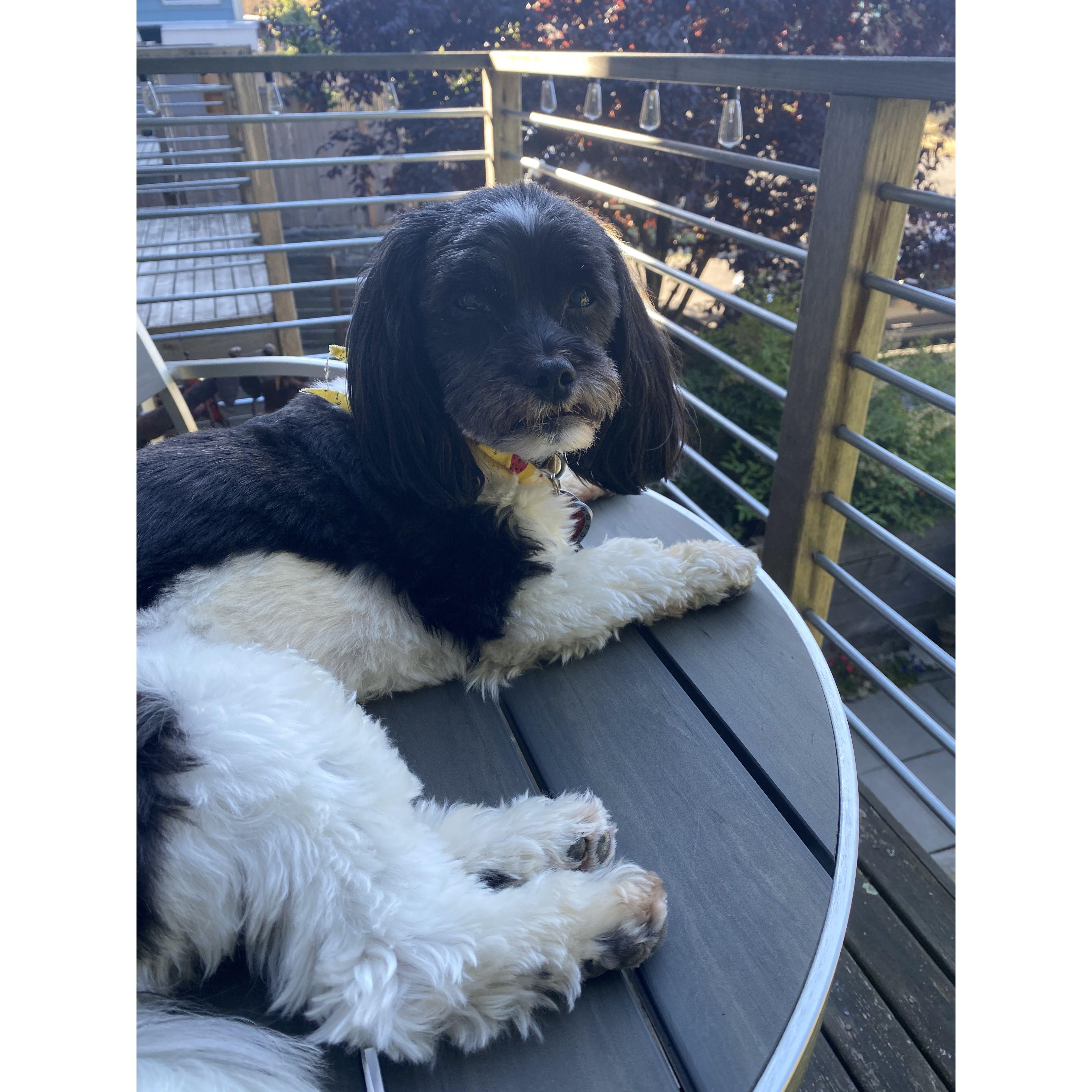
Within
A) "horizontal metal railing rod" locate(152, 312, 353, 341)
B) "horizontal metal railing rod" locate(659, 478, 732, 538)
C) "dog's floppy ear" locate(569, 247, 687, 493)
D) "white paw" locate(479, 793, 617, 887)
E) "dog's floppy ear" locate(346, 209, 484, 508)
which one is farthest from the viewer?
"horizontal metal railing rod" locate(152, 312, 353, 341)

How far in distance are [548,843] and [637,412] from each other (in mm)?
771

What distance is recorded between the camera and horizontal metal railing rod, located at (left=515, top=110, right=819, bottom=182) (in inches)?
70.8

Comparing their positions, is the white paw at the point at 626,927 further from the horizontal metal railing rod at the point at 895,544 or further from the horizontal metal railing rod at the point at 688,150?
the horizontal metal railing rod at the point at 688,150

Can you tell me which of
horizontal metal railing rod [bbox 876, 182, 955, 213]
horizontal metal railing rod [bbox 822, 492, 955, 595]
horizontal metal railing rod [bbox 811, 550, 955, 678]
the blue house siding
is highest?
the blue house siding

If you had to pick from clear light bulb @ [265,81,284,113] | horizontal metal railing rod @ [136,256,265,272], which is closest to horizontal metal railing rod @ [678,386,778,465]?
clear light bulb @ [265,81,284,113]

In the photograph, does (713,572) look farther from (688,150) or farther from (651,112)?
(651,112)

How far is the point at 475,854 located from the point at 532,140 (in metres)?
4.37

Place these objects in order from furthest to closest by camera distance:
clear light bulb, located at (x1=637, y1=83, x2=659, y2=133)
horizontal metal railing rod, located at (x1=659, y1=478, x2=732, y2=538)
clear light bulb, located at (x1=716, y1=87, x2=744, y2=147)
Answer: clear light bulb, located at (x1=637, y1=83, x2=659, y2=133), clear light bulb, located at (x1=716, y1=87, x2=744, y2=147), horizontal metal railing rod, located at (x1=659, y1=478, x2=732, y2=538)

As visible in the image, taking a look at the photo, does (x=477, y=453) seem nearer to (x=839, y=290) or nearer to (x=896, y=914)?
(x=839, y=290)

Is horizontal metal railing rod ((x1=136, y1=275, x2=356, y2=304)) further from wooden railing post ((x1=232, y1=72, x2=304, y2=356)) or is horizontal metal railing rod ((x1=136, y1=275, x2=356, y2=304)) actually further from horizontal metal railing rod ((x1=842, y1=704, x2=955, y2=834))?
horizontal metal railing rod ((x1=842, y1=704, x2=955, y2=834))

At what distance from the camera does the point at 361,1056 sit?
70 centimetres

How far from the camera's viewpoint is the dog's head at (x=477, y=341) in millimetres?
1134

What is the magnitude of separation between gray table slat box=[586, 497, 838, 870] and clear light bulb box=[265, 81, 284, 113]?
363 centimetres
